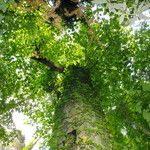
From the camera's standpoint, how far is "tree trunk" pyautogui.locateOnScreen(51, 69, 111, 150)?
10.9 m

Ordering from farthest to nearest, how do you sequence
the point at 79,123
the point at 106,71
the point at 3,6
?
the point at 106,71
the point at 79,123
the point at 3,6

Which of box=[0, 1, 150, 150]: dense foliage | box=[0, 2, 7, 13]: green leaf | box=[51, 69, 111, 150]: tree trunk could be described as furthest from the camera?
box=[0, 1, 150, 150]: dense foliage

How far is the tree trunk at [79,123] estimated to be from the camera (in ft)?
35.7

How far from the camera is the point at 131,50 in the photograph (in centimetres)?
1638

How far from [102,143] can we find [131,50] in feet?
21.9

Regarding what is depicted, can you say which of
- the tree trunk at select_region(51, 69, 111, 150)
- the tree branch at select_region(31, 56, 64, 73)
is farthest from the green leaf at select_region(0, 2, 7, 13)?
the tree branch at select_region(31, 56, 64, 73)

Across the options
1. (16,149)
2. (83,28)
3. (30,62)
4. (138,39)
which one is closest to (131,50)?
(138,39)

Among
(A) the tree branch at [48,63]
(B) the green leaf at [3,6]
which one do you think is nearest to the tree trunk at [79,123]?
(A) the tree branch at [48,63]

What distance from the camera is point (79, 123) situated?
37.5ft

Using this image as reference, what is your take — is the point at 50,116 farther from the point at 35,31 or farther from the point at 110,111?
the point at 35,31

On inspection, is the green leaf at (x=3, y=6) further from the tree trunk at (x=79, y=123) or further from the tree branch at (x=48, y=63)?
the tree branch at (x=48, y=63)

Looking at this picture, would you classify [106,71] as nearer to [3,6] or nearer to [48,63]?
[48,63]

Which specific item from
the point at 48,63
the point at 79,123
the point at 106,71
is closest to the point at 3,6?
the point at 79,123

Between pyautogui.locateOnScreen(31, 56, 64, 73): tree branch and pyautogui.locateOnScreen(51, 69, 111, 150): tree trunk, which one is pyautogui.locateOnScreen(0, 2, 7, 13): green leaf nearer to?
pyautogui.locateOnScreen(51, 69, 111, 150): tree trunk
